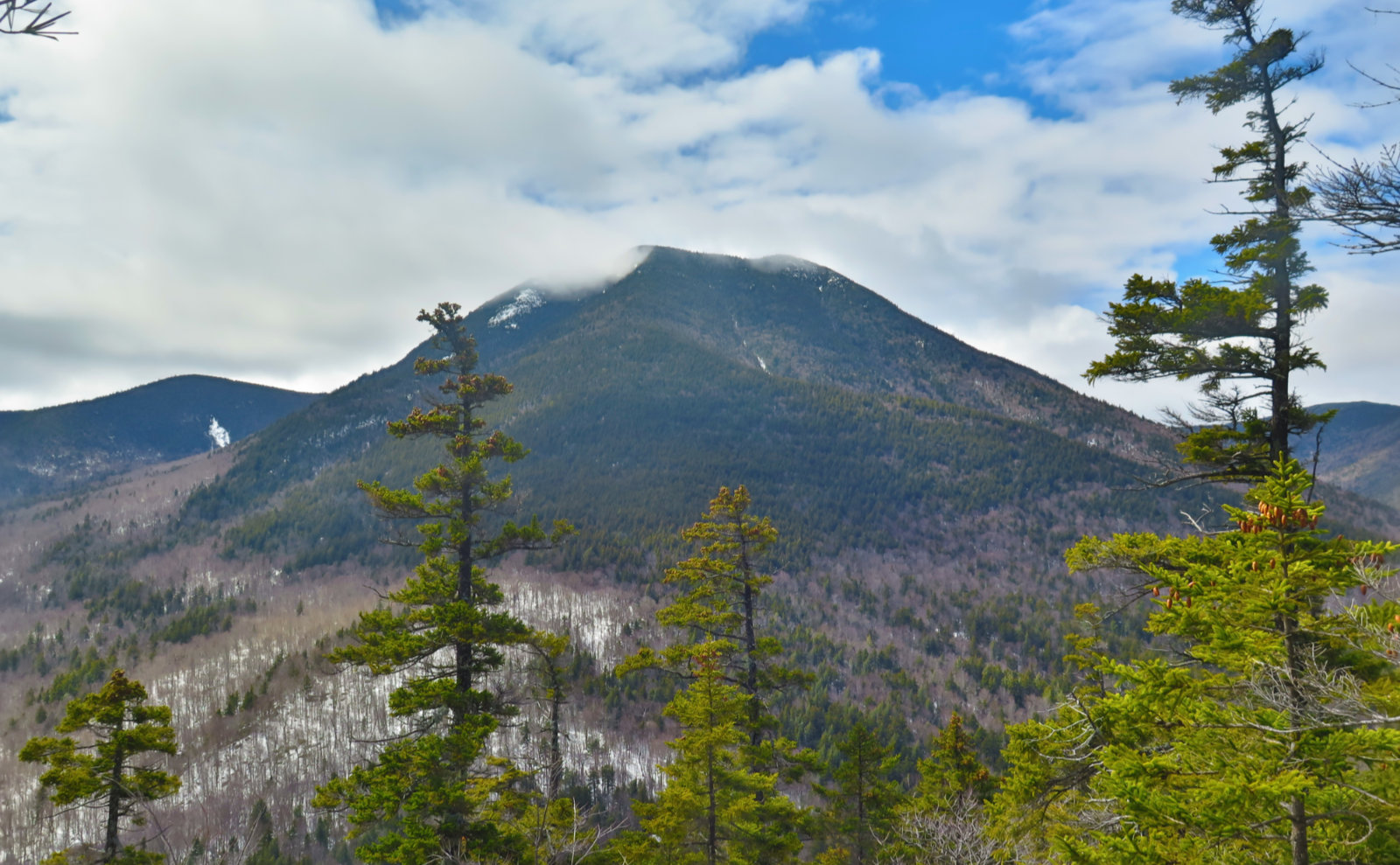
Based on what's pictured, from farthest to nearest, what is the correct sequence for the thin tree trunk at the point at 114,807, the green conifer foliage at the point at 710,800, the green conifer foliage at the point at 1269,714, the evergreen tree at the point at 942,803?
the evergreen tree at the point at 942,803 < the green conifer foliage at the point at 710,800 < the thin tree trunk at the point at 114,807 < the green conifer foliage at the point at 1269,714

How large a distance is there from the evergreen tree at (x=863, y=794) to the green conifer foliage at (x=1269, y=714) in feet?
55.6

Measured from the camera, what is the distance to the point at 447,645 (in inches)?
491

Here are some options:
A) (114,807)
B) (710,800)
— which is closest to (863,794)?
(710,800)

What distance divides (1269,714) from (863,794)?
20.2 m

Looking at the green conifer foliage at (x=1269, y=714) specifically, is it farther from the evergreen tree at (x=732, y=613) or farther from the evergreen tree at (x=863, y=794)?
the evergreen tree at (x=863, y=794)

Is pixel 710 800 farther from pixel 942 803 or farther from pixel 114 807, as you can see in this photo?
pixel 114 807

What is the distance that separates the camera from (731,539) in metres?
19.1

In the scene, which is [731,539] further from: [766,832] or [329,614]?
[329,614]

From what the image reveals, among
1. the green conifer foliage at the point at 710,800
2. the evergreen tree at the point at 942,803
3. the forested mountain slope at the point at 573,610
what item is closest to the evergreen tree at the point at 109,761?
the forested mountain slope at the point at 573,610

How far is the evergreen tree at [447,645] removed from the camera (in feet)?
39.6

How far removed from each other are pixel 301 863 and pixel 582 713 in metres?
42.6

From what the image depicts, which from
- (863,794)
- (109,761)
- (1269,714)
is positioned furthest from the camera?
(863,794)

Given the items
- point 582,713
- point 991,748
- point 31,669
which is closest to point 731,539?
point 991,748

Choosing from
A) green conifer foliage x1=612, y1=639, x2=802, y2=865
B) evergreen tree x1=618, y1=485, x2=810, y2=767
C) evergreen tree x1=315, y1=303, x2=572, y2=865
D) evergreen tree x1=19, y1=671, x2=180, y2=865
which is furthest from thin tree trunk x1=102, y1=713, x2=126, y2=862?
evergreen tree x1=618, y1=485, x2=810, y2=767
